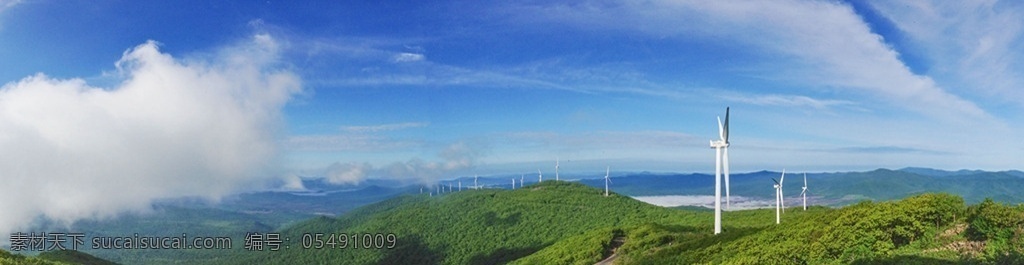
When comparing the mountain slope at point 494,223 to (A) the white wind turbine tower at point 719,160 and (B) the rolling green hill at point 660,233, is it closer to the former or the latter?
(B) the rolling green hill at point 660,233

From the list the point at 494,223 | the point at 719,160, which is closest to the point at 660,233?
the point at 719,160

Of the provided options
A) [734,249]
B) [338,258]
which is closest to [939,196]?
[734,249]

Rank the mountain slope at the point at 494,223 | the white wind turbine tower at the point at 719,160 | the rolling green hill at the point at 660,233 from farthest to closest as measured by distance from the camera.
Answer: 1. the mountain slope at the point at 494,223
2. the white wind turbine tower at the point at 719,160
3. the rolling green hill at the point at 660,233

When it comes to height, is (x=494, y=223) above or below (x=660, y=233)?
below

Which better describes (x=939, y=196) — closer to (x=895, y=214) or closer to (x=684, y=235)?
(x=895, y=214)

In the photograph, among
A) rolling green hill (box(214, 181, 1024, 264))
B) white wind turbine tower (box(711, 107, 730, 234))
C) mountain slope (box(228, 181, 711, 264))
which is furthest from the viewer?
mountain slope (box(228, 181, 711, 264))

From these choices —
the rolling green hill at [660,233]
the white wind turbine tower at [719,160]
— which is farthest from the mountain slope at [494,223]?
the white wind turbine tower at [719,160]

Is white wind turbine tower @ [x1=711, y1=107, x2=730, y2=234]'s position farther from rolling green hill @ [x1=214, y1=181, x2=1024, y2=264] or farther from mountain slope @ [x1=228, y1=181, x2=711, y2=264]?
mountain slope @ [x1=228, y1=181, x2=711, y2=264]

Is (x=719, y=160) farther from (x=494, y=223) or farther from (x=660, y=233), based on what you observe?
(x=494, y=223)

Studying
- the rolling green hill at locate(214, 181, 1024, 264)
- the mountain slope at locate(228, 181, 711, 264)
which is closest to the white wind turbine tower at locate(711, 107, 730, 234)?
the rolling green hill at locate(214, 181, 1024, 264)
